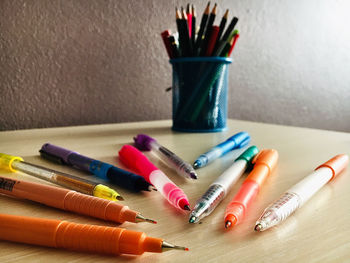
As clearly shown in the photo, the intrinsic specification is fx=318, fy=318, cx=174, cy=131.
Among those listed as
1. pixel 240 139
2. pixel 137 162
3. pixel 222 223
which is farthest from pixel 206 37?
pixel 222 223

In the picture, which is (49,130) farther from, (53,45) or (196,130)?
(196,130)

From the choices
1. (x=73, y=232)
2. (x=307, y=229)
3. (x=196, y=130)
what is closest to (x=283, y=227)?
(x=307, y=229)

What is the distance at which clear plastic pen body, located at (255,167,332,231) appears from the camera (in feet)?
0.72

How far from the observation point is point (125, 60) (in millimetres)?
761

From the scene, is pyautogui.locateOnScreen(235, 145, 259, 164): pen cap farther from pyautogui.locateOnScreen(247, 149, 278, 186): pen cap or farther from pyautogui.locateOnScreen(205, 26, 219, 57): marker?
pyautogui.locateOnScreen(205, 26, 219, 57): marker

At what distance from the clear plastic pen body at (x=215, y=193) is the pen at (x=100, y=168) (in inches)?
2.2

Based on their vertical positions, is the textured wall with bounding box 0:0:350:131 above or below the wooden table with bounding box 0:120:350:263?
above

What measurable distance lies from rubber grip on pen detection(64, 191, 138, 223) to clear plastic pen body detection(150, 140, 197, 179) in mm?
120

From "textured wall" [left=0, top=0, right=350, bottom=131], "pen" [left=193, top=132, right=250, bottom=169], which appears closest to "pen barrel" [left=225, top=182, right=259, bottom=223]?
"pen" [left=193, top=132, right=250, bottom=169]

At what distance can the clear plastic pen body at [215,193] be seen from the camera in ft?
0.75

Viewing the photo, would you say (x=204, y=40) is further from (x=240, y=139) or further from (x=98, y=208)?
(x=98, y=208)

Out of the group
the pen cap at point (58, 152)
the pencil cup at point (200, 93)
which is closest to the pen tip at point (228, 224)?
the pen cap at point (58, 152)

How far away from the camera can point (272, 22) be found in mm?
1076

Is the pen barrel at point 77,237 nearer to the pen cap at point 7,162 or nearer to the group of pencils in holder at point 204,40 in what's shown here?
the pen cap at point 7,162
